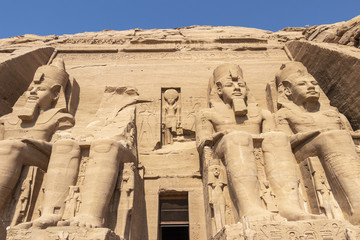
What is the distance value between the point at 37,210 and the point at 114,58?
149 inches

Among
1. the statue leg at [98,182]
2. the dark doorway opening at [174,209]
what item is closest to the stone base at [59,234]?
the statue leg at [98,182]

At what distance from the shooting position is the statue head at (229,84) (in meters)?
4.41

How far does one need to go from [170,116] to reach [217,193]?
1977 millimetres

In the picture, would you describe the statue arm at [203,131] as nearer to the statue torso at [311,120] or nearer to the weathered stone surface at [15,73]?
the statue torso at [311,120]

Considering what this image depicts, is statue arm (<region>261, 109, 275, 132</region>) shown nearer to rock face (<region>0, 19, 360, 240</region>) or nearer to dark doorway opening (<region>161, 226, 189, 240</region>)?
rock face (<region>0, 19, 360, 240</region>)

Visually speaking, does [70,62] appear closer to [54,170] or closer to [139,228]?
[54,170]

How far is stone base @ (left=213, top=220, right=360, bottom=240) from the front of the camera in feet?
8.45

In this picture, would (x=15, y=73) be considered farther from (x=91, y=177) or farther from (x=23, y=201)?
(x=91, y=177)

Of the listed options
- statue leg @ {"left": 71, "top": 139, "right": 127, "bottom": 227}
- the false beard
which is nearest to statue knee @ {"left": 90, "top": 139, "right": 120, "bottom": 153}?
statue leg @ {"left": 71, "top": 139, "right": 127, "bottom": 227}

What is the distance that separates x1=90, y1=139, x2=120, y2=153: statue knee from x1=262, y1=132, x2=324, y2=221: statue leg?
1.78 metres

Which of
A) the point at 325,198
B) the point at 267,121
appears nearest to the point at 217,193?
the point at 325,198

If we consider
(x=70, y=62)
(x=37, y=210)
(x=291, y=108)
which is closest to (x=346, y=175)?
(x=291, y=108)

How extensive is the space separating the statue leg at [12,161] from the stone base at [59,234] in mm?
896

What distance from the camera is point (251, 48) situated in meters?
6.68
